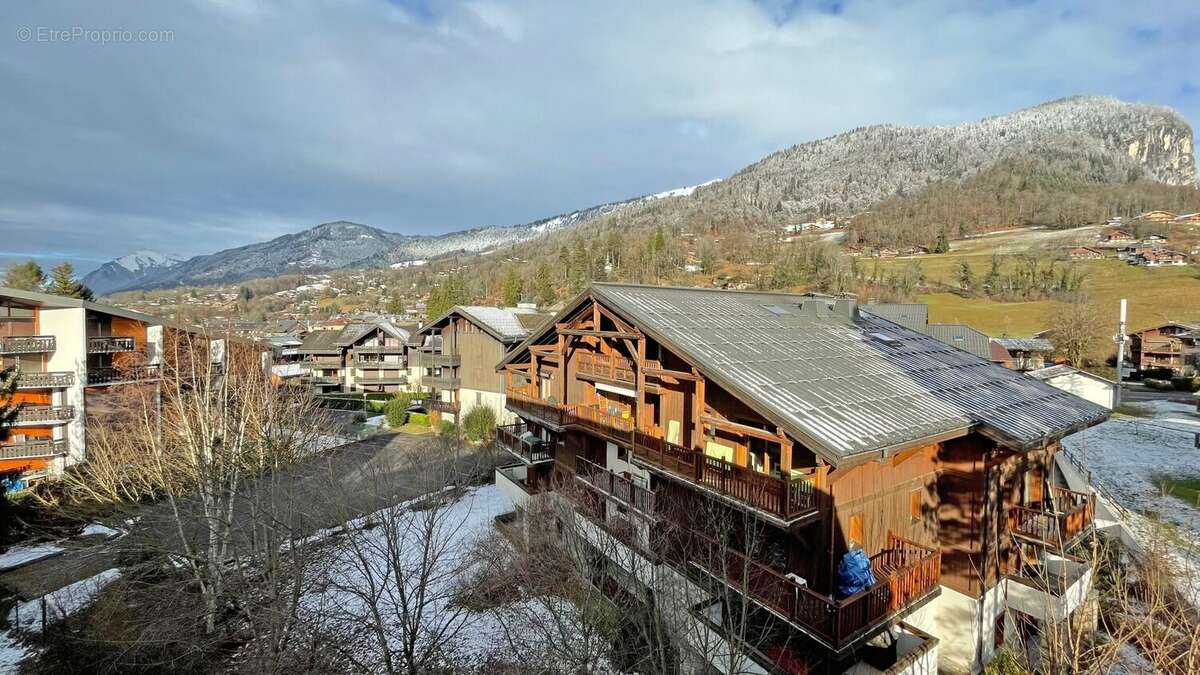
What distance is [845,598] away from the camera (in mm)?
10258

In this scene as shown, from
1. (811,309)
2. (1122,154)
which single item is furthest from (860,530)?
(1122,154)

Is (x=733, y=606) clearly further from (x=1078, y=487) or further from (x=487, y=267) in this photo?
(x=487, y=267)

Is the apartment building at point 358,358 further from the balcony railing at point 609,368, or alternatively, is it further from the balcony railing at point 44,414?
the balcony railing at point 609,368

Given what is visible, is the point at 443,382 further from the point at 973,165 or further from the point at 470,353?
the point at 973,165

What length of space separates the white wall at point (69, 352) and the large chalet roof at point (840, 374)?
31360 millimetres

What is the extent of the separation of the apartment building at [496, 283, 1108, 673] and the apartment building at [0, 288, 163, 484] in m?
30.1

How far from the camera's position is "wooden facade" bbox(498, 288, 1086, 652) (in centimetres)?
1037

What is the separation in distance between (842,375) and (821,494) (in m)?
3.48

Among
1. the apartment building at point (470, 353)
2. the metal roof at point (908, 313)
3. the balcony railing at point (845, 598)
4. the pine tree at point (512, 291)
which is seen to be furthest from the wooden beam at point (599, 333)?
the pine tree at point (512, 291)

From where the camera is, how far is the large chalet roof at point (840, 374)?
34.9ft

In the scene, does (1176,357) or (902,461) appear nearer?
(902,461)

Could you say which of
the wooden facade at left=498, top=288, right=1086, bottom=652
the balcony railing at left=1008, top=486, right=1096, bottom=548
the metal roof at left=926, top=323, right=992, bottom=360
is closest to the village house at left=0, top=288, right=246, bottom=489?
the wooden facade at left=498, top=288, right=1086, bottom=652

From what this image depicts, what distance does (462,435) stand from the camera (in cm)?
3700

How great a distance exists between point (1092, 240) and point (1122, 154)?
10422 centimetres
